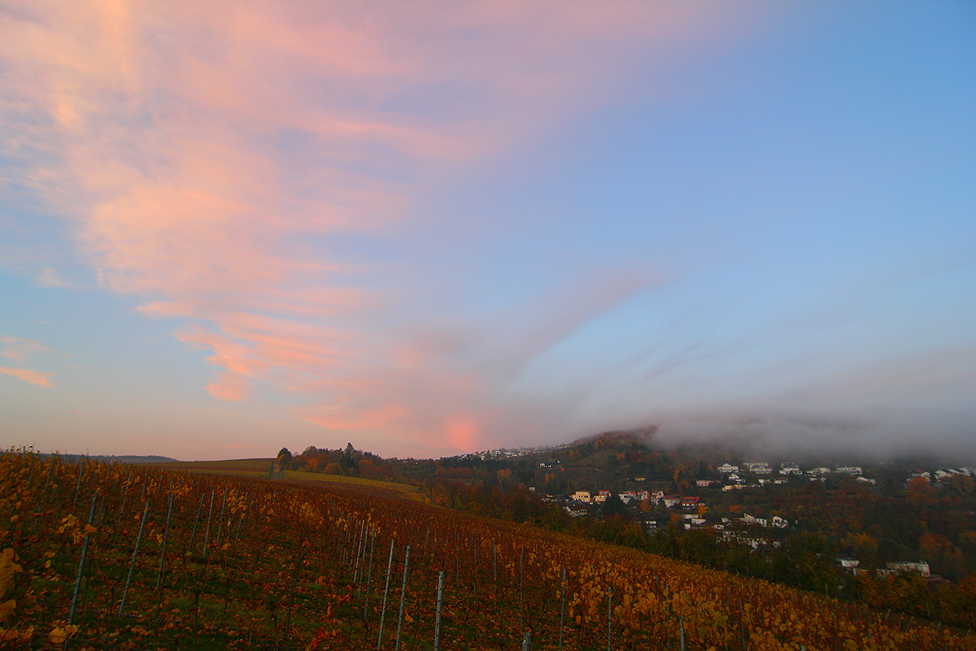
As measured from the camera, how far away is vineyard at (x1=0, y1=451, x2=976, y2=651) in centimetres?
759

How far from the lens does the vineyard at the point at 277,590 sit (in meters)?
7.59

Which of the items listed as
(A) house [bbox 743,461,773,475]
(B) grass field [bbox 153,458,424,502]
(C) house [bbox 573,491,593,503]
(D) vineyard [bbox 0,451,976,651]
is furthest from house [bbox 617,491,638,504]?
(D) vineyard [bbox 0,451,976,651]

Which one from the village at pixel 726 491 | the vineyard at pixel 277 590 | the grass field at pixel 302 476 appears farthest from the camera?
the grass field at pixel 302 476

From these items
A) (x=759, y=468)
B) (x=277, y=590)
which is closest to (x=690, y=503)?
(x=759, y=468)

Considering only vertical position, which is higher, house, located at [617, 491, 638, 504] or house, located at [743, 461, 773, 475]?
house, located at [743, 461, 773, 475]

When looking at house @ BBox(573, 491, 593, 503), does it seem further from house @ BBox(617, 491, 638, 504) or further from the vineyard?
the vineyard

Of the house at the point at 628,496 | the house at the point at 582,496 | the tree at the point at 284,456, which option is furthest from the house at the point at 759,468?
the tree at the point at 284,456

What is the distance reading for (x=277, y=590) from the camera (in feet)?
39.2

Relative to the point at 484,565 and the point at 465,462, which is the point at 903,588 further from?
the point at 465,462

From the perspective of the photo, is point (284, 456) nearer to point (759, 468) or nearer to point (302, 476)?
point (302, 476)

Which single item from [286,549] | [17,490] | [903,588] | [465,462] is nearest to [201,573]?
[17,490]

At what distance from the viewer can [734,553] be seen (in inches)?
1677

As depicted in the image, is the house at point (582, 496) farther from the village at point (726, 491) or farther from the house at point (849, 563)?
the house at point (849, 563)

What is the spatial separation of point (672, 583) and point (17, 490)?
23841 millimetres
